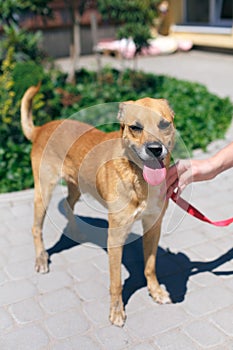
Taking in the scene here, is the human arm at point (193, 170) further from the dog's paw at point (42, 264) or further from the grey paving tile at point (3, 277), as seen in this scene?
the grey paving tile at point (3, 277)

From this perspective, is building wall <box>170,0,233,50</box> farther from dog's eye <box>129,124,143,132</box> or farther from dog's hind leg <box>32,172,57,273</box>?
dog's eye <box>129,124,143,132</box>

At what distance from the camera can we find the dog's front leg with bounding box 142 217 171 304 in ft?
11.7

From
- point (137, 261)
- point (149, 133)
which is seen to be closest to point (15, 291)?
point (137, 261)

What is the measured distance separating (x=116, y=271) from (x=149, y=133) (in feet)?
3.88

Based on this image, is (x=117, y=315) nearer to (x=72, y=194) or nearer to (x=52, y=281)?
(x=52, y=281)

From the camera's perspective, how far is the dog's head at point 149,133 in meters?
2.73

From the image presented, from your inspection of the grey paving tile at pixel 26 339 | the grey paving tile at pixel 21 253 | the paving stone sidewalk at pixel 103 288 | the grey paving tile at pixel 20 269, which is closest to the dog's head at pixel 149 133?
the paving stone sidewalk at pixel 103 288

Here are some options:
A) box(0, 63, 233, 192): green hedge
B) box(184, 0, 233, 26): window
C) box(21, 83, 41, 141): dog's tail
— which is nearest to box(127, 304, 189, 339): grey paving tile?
box(21, 83, 41, 141): dog's tail

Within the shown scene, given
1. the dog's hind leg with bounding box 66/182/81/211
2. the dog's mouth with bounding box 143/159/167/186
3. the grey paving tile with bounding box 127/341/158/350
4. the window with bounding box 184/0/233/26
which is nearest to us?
the dog's mouth with bounding box 143/159/167/186

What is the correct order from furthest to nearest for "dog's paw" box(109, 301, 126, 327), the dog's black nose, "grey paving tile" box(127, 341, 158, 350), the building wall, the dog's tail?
1. the building wall
2. the dog's tail
3. "dog's paw" box(109, 301, 126, 327)
4. "grey paving tile" box(127, 341, 158, 350)
5. the dog's black nose

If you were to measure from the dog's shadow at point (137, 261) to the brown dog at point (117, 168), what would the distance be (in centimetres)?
23

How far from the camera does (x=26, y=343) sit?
324 centimetres

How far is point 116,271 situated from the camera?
132 inches

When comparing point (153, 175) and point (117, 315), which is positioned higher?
point (153, 175)
